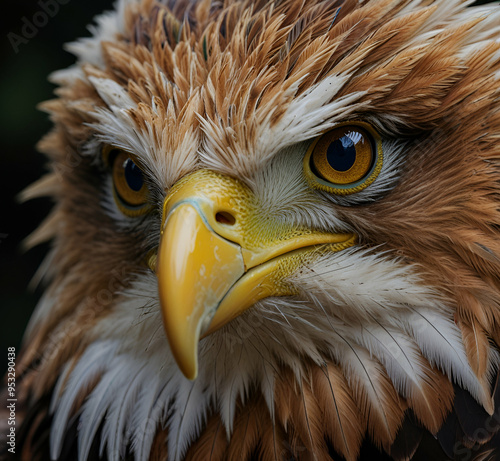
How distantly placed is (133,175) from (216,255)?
18.7 inches

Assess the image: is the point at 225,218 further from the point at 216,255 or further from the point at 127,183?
the point at 127,183

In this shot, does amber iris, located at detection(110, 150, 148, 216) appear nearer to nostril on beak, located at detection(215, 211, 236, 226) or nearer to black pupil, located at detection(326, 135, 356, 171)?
nostril on beak, located at detection(215, 211, 236, 226)

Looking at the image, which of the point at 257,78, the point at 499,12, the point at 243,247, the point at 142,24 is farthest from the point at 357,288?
the point at 142,24

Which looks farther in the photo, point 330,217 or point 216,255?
point 330,217

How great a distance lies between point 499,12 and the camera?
136cm

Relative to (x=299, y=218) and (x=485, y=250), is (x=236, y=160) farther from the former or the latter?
(x=485, y=250)

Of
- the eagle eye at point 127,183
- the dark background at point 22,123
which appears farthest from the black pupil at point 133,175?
the dark background at point 22,123

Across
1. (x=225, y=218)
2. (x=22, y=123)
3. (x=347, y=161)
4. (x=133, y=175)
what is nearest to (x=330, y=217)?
(x=347, y=161)

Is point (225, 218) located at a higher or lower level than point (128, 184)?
lower

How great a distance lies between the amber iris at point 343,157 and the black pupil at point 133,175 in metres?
0.46

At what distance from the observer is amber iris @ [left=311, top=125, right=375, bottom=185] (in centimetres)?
129

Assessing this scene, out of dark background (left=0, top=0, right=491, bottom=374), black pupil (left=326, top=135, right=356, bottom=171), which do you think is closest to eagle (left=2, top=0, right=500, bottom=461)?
black pupil (left=326, top=135, right=356, bottom=171)

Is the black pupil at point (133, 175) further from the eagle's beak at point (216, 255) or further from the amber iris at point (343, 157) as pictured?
the amber iris at point (343, 157)

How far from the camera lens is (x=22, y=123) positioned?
9.64 ft
